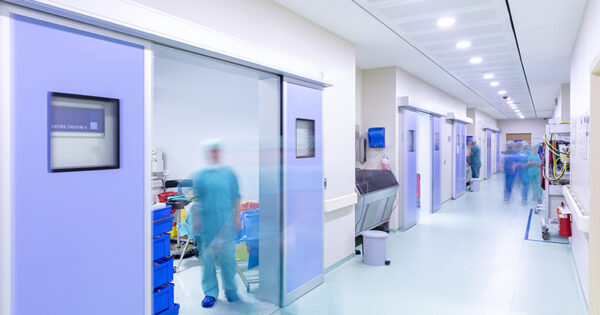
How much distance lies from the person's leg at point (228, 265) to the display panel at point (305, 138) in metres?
1.99

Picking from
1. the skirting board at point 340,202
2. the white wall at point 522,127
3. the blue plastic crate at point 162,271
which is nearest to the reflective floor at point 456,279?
the skirting board at point 340,202

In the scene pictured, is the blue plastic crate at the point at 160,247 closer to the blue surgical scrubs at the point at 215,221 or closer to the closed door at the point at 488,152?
the blue surgical scrubs at the point at 215,221

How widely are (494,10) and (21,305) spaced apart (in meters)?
3.84

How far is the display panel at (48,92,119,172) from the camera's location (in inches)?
57.0

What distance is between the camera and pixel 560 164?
210 inches

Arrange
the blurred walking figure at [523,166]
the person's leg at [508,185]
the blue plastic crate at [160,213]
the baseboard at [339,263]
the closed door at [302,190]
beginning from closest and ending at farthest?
1. the blue plastic crate at [160,213]
2. the closed door at [302,190]
3. the baseboard at [339,263]
4. the blurred walking figure at [523,166]
5. the person's leg at [508,185]

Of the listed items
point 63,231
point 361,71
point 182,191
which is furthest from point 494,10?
point 63,231

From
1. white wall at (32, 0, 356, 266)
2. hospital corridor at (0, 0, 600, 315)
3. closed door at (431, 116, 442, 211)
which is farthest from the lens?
closed door at (431, 116, 442, 211)

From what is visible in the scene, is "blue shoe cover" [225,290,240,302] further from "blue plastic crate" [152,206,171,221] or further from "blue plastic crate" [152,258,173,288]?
"blue plastic crate" [152,258,173,288]

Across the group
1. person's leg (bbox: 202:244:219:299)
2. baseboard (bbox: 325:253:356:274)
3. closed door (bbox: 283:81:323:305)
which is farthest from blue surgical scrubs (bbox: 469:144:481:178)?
person's leg (bbox: 202:244:219:299)

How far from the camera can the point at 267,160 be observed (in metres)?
2.31

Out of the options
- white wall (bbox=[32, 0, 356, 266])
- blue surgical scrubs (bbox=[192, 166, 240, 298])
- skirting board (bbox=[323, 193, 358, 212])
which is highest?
white wall (bbox=[32, 0, 356, 266])

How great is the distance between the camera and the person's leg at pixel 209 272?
1043 millimetres

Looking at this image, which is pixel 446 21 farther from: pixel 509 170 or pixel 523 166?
pixel 509 170
